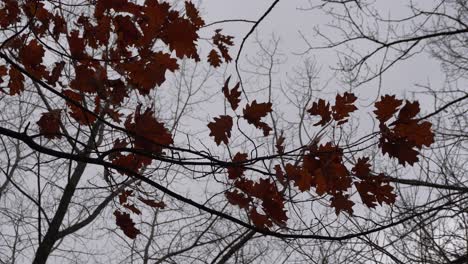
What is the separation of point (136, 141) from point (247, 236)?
12.3 feet

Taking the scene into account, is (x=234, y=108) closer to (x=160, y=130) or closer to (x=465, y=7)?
(x=160, y=130)

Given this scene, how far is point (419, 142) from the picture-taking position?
1722 mm

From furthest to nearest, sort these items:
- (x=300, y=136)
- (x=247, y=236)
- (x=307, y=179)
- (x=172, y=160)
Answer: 1. (x=300, y=136)
2. (x=247, y=236)
3. (x=307, y=179)
4. (x=172, y=160)

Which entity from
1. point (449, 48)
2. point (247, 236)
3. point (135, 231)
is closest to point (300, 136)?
point (247, 236)

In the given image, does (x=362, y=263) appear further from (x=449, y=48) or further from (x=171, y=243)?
(x=171, y=243)

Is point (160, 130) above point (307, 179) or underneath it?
above

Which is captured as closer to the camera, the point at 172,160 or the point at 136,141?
the point at 172,160

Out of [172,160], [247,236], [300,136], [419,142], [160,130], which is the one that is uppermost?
[300,136]

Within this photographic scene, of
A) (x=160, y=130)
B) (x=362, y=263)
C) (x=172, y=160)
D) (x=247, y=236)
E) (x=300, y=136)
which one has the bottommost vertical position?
(x=172, y=160)

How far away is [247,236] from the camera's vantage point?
551cm

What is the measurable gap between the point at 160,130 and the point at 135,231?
0.76 m

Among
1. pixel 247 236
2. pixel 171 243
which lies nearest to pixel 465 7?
pixel 247 236

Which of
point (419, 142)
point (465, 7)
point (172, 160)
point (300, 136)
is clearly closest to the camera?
point (172, 160)

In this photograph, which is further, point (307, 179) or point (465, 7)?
point (465, 7)
